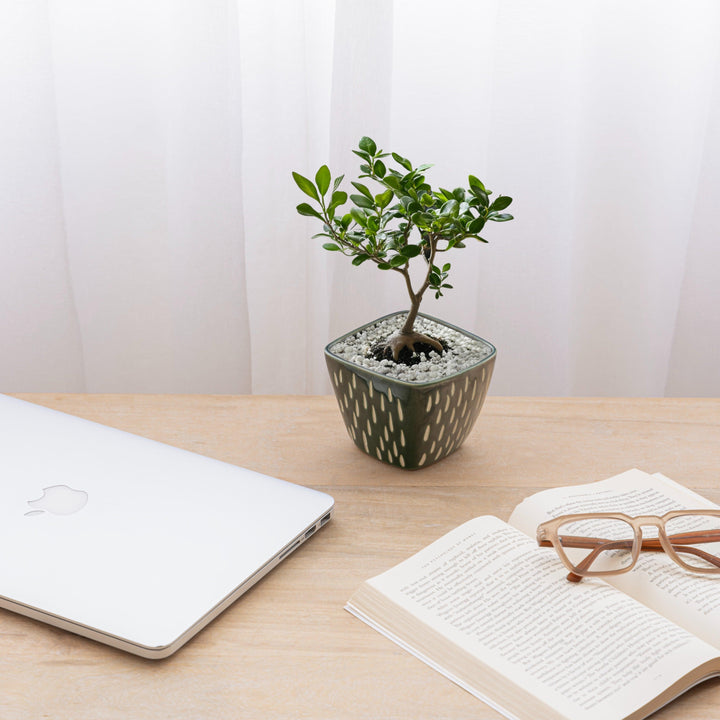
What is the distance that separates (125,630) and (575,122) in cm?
96

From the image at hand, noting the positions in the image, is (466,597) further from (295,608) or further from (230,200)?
(230,200)

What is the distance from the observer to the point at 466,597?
2.09ft

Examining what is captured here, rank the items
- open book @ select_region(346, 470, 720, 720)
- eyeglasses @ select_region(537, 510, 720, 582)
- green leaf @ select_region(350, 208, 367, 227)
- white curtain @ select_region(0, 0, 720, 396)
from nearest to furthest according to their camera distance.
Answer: open book @ select_region(346, 470, 720, 720), eyeglasses @ select_region(537, 510, 720, 582), green leaf @ select_region(350, 208, 367, 227), white curtain @ select_region(0, 0, 720, 396)

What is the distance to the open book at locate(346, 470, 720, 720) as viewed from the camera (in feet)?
1.80

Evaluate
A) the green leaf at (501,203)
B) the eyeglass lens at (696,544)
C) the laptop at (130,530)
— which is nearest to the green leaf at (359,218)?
the green leaf at (501,203)

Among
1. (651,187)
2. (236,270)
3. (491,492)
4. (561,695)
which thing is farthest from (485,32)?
(561,695)

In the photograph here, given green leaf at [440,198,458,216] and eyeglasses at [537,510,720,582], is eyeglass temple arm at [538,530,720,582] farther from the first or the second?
green leaf at [440,198,458,216]

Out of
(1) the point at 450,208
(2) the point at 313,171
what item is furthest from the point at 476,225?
(2) the point at 313,171

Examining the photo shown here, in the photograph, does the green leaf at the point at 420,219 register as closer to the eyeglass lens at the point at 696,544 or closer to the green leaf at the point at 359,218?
the green leaf at the point at 359,218

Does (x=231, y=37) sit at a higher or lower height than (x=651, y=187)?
higher

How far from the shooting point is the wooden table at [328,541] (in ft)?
1.84

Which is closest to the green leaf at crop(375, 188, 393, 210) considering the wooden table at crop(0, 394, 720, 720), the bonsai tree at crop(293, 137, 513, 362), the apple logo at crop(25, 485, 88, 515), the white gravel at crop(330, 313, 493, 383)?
the bonsai tree at crop(293, 137, 513, 362)

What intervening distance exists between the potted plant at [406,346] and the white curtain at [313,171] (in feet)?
1.35

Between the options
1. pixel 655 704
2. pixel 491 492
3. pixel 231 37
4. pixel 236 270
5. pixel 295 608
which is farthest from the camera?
pixel 236 270
